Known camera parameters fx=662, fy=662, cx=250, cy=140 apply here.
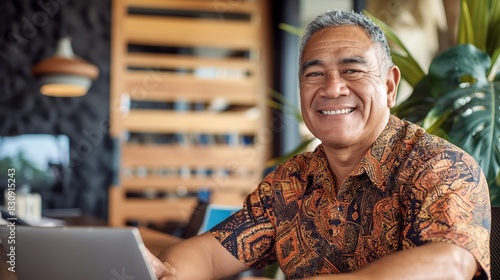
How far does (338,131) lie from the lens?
161 centimetres

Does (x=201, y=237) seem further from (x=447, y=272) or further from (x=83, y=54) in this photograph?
(x=83, y=54)

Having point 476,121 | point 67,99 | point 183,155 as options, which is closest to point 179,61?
point 183,155

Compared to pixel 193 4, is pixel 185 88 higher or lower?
lower

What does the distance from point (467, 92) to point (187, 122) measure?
4.67 metres

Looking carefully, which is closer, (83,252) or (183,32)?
(83,252)

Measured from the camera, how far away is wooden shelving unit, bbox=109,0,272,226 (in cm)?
650

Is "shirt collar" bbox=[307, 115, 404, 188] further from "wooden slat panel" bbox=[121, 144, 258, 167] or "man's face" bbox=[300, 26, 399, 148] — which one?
"wooden slat panel" bbox=[121, 144, 258, 167]

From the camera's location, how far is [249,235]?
1775mm

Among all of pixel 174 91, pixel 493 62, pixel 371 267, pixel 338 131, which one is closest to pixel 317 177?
pixel 338 131

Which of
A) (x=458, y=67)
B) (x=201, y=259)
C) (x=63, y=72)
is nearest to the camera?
(x=201, y=259)

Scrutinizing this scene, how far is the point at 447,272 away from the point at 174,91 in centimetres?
553

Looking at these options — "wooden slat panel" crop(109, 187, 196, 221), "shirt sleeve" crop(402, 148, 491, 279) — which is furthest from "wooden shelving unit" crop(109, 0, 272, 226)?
"shirt sleeve" crop(402, 148, 491, 279)

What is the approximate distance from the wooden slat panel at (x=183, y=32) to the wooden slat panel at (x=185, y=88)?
34cm

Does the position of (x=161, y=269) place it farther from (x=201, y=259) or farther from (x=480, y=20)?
(x=480, y=20)
